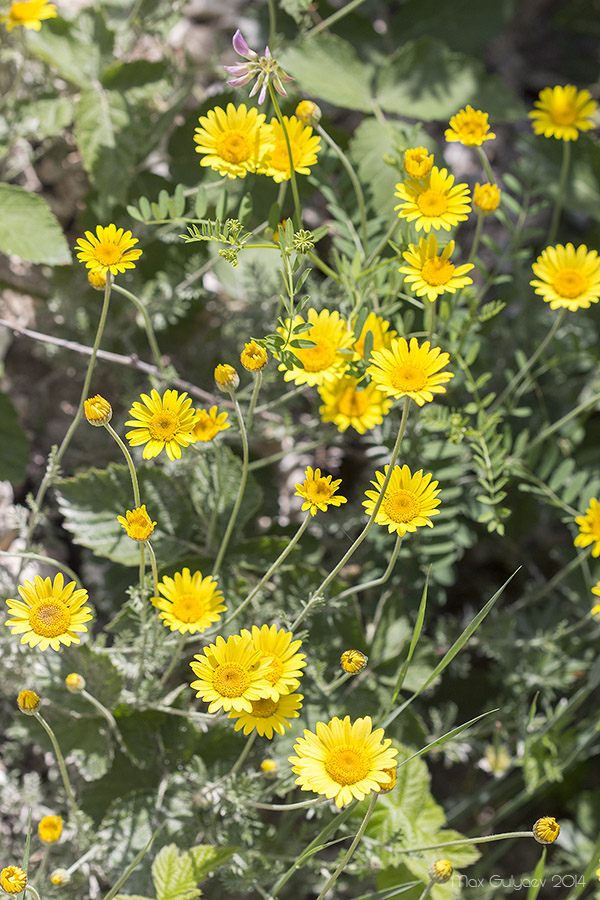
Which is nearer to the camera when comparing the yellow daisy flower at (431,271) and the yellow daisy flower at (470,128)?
the yellow daisy flower at (431,271)

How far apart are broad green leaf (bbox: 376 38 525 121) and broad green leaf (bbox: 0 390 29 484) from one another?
4.57ft

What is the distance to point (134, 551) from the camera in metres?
1.96

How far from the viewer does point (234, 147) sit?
1.66m

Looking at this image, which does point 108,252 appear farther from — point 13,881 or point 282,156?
point 13,881

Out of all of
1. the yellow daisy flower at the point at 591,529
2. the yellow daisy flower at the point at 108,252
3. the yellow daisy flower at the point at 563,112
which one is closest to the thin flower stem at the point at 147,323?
the yellow daisy flower at the point at 108,252

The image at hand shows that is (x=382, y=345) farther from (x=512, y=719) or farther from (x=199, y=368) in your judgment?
(x=512, y=719)

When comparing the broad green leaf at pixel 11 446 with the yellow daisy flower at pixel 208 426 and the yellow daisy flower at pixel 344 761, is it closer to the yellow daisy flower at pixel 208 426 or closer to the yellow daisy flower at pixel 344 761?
the yellow daisy flower at pixel 208 426

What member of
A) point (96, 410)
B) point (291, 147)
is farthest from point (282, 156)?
point (96, 410)

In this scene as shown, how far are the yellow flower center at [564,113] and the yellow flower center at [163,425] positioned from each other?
4.29 feet

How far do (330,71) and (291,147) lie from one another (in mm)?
868

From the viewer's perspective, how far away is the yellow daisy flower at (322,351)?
1.60 metres

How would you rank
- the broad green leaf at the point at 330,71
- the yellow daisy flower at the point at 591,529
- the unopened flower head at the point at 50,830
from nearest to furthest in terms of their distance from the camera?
the unopened flower head at the point at 50,830, the yellow daisy flower at the point at 591,529, the broad green leaf at the point at 330,71

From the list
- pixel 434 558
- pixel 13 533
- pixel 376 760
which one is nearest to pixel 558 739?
pixel 434 558

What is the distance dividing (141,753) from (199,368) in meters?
1.12
